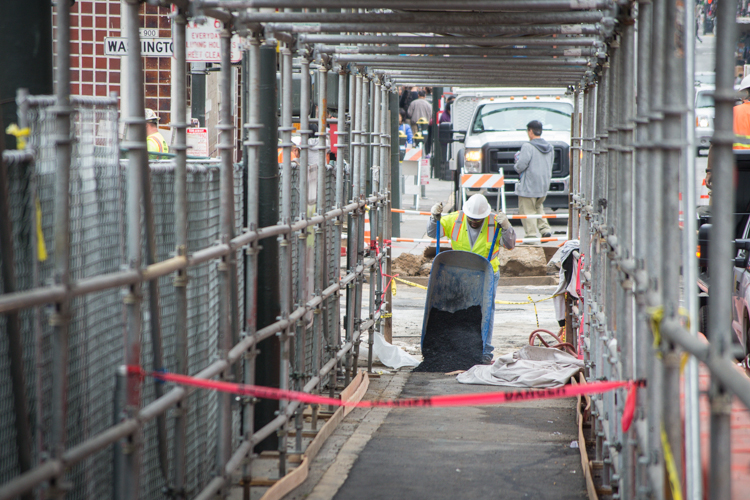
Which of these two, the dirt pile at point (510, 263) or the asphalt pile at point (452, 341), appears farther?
the dirt pile at point (510, 263)

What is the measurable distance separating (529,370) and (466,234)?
207 cm

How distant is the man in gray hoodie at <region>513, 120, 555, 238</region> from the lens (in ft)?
53.9

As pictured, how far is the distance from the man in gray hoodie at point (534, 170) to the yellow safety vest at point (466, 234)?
663 cm

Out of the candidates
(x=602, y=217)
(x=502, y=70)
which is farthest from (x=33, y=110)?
(x=502, y=70)

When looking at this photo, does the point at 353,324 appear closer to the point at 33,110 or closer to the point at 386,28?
the point at 386,28

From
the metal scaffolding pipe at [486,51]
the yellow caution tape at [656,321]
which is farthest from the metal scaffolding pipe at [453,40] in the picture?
the yellow caution tape at [656,321]

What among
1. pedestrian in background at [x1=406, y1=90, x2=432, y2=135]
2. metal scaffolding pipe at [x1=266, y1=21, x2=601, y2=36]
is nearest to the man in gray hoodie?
metal scaffolding pipe at [x1=266, y1=21, x2=601, y2=36]

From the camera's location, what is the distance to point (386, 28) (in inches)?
209

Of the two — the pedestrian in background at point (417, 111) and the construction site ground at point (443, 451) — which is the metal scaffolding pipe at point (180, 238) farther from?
the pedestrian in background at point (417, 111)

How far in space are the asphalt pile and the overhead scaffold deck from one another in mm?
2763

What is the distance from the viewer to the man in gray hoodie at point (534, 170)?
647 inches

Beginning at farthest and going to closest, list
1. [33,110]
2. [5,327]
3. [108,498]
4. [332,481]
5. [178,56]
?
[332,481] → [178,56] → [108,498] → [33,110] → [5,327]

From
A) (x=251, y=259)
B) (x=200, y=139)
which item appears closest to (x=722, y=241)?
(x=251, y=259)

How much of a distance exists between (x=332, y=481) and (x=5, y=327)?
3.25 metres
